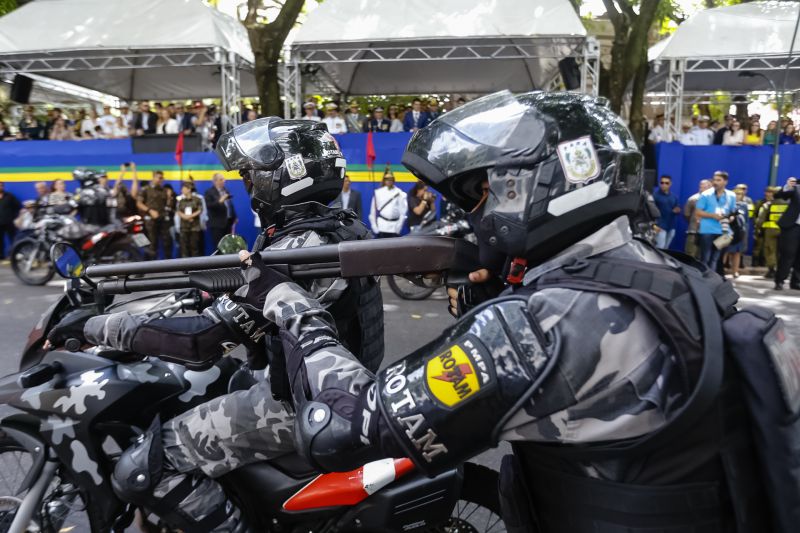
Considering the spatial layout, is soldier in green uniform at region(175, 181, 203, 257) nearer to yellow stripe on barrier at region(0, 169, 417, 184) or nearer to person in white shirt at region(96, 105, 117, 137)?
yellow stripe on barrier at region(0, 169, 417, 184)

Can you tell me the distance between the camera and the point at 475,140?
4.70ft

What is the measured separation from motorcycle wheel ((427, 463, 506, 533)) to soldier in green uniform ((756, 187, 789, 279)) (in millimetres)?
9931

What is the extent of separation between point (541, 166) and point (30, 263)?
9.82 m

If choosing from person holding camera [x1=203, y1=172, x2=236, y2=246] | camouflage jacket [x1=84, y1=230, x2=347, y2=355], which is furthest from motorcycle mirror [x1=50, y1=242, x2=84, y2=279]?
person holding camera [x1=203, y1=172, x2=236, y2=246]

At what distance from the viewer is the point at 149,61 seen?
13477 mm

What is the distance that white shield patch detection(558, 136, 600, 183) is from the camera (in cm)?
135

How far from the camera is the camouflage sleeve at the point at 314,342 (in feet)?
4.72

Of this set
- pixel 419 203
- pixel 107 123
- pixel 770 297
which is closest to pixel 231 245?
pixel 770 297

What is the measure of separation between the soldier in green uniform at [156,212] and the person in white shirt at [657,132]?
8963mm

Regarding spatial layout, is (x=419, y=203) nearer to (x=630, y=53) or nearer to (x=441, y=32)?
(x=441, y=32)

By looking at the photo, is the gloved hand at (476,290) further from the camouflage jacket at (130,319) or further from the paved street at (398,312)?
the paved street at (398,312)

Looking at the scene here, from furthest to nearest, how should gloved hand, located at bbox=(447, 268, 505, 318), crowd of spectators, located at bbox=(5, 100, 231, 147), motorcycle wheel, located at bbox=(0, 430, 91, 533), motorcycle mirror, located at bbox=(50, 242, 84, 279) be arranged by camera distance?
crowd of spectators, located at bbox=(5, 100, 231, 147) < motorcycle mirror, located at bbox=(50, 242, 84, 279) < motorcycle wheel, located at bbox=(0, 430, 91, 533) < gloved hand, located at bbox=(447, 268, 505, 318)

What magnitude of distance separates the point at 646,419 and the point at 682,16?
18721 millimetres

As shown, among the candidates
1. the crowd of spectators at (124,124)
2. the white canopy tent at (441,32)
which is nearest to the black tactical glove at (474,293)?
the white canopy tent at (441,32)
